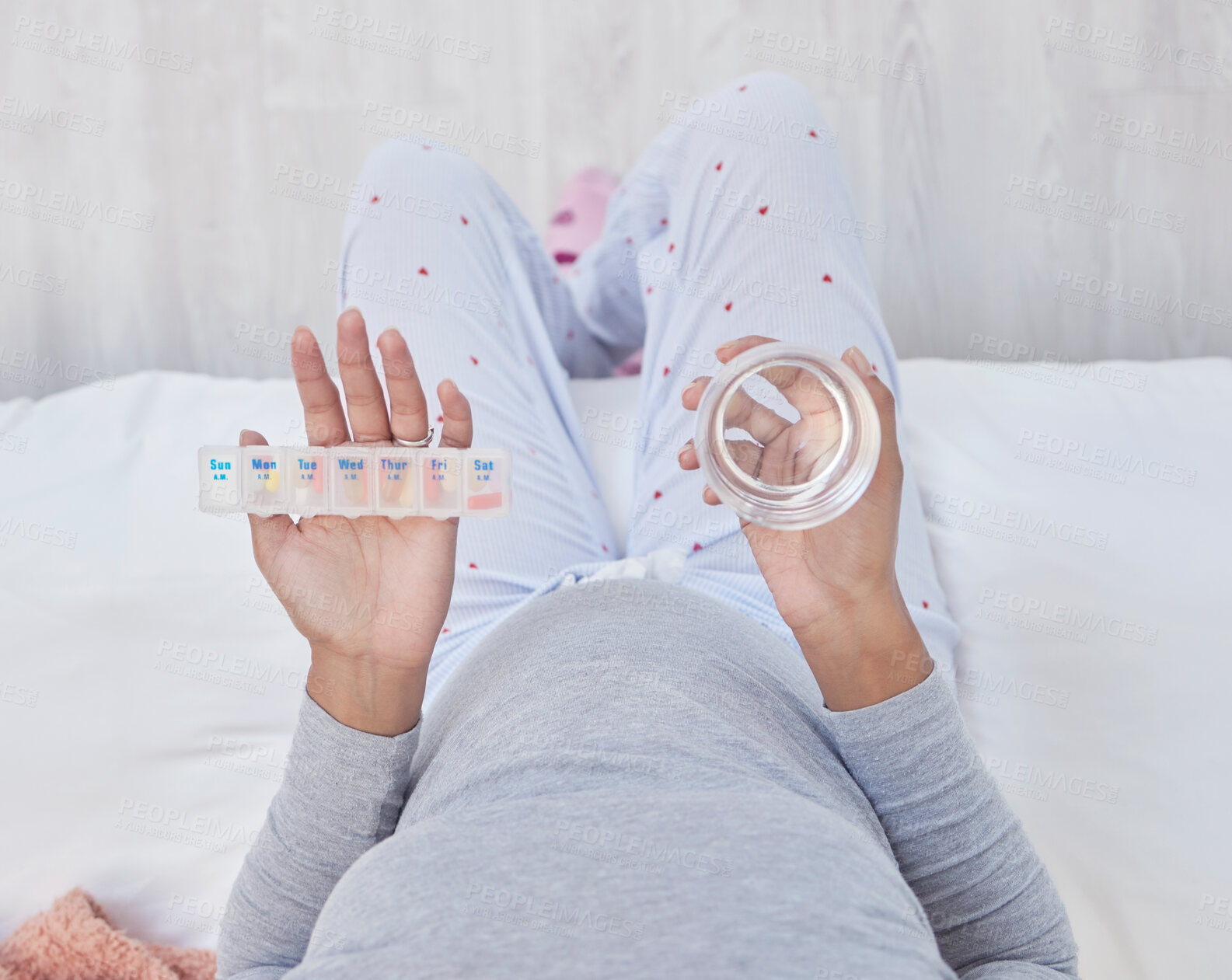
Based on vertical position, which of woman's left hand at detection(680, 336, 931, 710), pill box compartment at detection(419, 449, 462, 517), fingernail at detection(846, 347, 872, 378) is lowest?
woman's left hand at detection(680, 336, 931, 710)

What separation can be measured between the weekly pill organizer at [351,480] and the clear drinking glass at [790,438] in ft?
0.44

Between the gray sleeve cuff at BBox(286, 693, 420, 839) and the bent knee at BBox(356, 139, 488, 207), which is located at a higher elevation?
the bent knee at BBox(356, 139, 488, 207)

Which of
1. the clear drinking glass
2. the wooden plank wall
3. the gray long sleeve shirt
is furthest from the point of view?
the wooden plank wall

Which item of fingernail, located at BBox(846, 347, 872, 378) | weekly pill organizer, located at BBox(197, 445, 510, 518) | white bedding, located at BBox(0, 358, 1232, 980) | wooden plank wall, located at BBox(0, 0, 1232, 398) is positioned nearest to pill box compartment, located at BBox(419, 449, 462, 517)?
weekly pill organizer, located at BBox(197, 445, 510, 518)

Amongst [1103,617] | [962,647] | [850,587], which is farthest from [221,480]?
→ [1103,617]

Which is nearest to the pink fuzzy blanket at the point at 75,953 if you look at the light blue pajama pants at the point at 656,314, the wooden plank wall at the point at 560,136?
the light blue pajama pants at the point at 656,314

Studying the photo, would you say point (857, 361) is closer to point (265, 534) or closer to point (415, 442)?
point (415, 442)

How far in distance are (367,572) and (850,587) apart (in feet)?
0.98

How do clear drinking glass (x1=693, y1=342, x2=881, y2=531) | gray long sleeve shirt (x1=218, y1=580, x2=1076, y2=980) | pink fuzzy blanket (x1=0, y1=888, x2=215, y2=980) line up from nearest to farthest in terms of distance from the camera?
gray long sleeve shirt (x1=218, y1=580, x2=1076, y2=980) → clear drinking glass (x1=693, y1=342, x2=881, y2=531) → pink fuzzy blanket (x1=0, y1=888, x2=215, y2=980)

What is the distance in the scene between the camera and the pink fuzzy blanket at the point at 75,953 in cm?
77

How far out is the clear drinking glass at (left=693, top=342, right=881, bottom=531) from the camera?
0.55 meters

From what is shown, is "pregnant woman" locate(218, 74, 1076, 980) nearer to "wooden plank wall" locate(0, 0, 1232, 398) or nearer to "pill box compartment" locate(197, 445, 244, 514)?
"pill box compartment" locate(197, 445, 244, 514)

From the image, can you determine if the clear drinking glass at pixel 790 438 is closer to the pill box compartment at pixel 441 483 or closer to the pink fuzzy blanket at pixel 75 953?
the pill box compartment at pixel 441 483

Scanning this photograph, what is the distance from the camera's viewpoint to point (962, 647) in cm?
89
